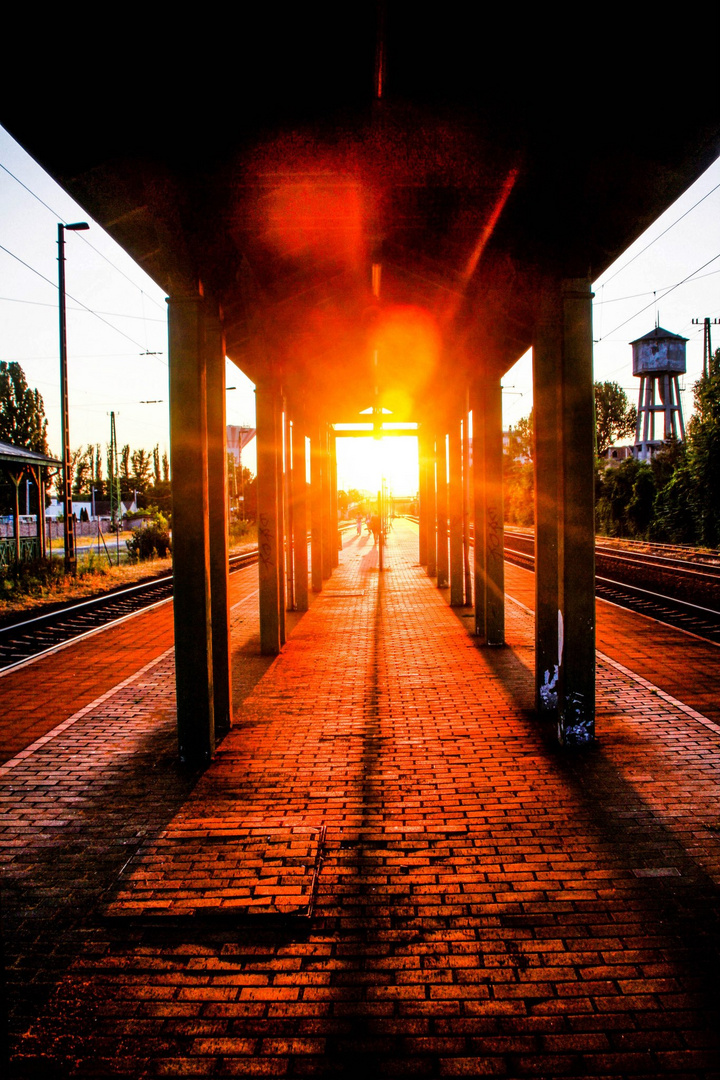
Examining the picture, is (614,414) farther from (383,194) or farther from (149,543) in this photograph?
(383,194)

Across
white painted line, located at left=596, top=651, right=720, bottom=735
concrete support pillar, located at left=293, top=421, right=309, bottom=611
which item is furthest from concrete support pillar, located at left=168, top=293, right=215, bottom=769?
concrete support pillar, located at left=293, top=421, right=309, bottom=611

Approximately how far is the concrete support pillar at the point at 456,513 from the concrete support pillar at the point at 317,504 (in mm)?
3216

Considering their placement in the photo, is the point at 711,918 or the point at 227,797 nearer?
the point at 711,918

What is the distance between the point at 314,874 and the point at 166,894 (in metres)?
0.78

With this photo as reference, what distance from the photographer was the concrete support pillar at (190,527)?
5.06m

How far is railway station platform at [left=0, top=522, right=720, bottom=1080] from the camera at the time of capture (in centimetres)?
239

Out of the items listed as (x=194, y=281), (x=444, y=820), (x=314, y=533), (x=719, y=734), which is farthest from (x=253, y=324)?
(x=314, y=533)

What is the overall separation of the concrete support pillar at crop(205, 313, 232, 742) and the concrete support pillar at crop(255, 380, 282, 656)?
240 cm

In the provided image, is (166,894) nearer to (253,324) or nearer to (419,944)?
(419,944)

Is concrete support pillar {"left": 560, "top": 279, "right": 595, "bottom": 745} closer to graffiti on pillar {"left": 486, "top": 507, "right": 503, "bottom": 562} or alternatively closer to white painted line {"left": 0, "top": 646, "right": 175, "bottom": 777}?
graffiti on pillar {"left": 486, "top": 507, "right": 503, "bottom": 562}

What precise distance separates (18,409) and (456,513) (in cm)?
5048

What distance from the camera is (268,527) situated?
8938 millimetres

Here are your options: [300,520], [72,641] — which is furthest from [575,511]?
[300,520]

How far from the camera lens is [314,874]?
344 centimetres
